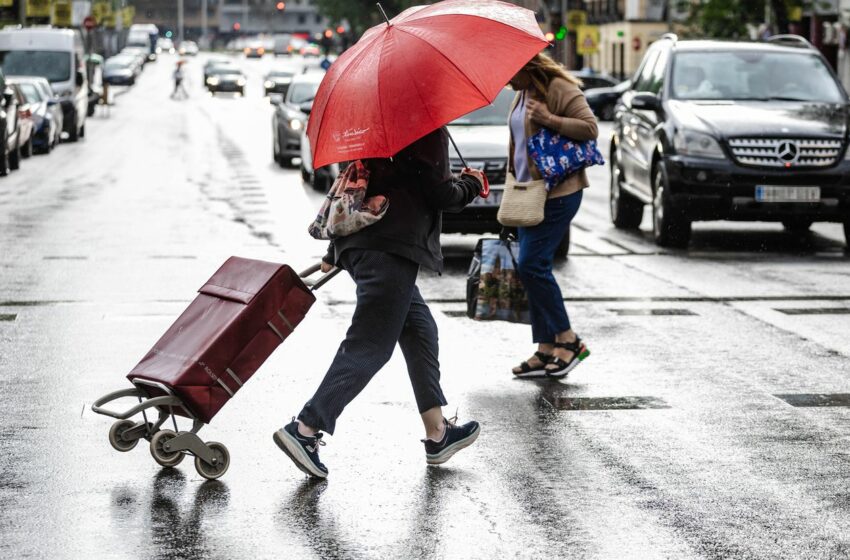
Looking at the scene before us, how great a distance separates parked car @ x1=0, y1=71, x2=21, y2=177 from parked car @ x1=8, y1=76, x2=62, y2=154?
345cm

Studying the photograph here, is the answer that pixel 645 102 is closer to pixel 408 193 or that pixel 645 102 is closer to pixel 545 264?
pixel 545 264

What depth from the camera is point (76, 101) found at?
3872 centimetres

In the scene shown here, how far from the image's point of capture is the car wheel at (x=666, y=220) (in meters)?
15.2

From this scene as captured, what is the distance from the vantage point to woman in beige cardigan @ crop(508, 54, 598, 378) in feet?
28.1

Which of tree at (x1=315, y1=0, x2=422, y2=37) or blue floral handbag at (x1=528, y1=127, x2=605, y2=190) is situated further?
tree at (x1=315, y1=0, x2=422, y2=37)

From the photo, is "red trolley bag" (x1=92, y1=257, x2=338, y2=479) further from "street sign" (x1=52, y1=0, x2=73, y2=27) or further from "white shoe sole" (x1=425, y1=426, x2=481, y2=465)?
"street sign" (x1=52, y1=0, x2=73, y2=27)

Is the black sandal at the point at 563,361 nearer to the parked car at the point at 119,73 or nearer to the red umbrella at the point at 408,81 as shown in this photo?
the red umbrella at the point at 408,81

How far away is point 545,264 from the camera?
865cm

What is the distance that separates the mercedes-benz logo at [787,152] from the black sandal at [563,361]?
6722mm

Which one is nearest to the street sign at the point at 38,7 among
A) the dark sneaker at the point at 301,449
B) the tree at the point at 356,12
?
the tree at the point at 356,12

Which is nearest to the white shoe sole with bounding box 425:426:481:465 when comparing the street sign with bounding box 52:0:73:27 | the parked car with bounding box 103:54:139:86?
the street sign with bounding box 52:0:73:27

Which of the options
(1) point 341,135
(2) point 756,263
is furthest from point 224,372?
(2) point 756,263

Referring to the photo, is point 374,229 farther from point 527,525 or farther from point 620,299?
point 620,299

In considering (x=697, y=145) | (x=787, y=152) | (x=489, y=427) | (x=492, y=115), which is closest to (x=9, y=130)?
(x=492, y=115)
